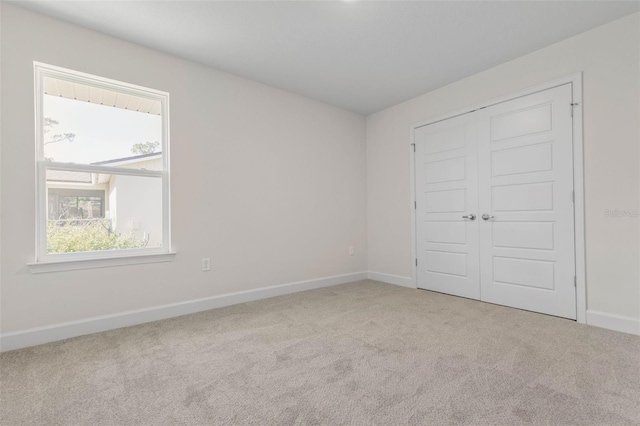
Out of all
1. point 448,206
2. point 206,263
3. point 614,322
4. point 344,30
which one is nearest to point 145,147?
point 206,263

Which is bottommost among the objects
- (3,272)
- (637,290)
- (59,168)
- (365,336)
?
(365,336)

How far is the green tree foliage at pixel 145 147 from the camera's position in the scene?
3040 mm

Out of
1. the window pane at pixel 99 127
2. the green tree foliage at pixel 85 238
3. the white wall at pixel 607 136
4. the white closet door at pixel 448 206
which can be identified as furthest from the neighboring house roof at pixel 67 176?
the white wall at pixel 607 136

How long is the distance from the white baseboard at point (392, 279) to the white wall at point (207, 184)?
0.83ft

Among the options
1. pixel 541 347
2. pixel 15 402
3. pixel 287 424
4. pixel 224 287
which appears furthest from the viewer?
pixel 224 287

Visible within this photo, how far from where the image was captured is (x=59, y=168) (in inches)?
103

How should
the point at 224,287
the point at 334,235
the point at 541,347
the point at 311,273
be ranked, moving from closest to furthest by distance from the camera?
A: the point at 541,347, the point at 224,287, the point at 311,273, the point at 334,235

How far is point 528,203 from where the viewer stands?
3.17 m

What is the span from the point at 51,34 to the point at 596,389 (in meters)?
4.54

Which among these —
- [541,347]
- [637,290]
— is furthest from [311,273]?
[637,290]

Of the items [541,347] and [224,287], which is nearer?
[541,347]

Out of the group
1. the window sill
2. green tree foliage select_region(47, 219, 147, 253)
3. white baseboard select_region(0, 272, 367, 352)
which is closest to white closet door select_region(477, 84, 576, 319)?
white baseboard select_region(0, 272, 367, 352)

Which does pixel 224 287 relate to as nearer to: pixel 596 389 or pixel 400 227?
pixel 400 227

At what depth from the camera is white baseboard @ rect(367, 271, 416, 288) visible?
431 centimetres
